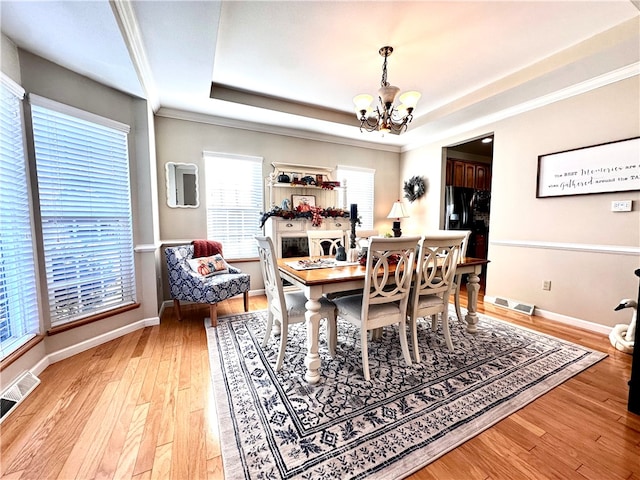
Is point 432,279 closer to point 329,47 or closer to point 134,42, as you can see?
point 329,47

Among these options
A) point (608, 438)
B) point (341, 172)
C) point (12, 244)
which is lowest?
point (608, 438)

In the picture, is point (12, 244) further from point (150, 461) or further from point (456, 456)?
point (456, 456)

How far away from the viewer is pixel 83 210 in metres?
2.39

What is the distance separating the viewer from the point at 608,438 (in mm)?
1423

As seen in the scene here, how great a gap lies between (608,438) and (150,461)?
7.89 ft

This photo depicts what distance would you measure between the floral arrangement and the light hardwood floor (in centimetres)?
222

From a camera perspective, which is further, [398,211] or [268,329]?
[398,211]

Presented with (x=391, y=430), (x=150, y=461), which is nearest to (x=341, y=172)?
(x=391, y=430)

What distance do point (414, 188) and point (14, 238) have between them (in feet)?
16.6

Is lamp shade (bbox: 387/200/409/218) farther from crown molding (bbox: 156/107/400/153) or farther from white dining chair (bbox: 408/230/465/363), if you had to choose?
white dining chair (bbox: 408/230/465/363)

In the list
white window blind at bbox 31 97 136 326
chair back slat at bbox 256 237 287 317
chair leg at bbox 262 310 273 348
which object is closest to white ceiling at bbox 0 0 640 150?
white window blind at bbox 31 97 136 326

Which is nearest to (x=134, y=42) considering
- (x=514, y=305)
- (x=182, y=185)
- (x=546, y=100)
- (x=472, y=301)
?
(x=182, y=185)

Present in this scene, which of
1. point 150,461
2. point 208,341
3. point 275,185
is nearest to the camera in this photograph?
point 150,461

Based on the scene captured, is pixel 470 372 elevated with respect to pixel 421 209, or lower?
lower
